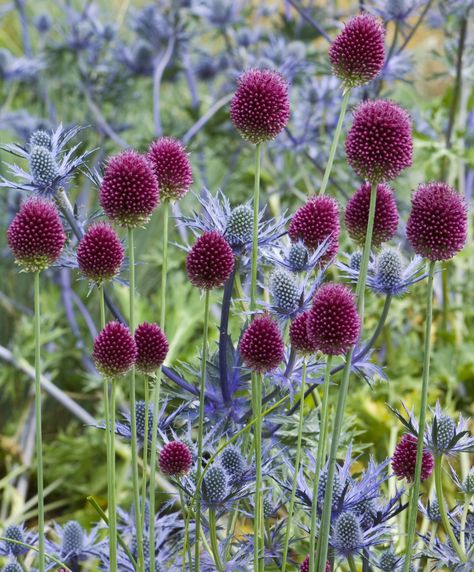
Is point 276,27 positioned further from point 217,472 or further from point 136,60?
point 217,472

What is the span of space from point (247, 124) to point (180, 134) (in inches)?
85.9

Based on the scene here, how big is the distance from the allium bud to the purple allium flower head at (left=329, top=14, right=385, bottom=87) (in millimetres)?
380

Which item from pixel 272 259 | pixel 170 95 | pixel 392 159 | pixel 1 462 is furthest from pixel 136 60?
pixel 392 159

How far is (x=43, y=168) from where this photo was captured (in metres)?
1.21

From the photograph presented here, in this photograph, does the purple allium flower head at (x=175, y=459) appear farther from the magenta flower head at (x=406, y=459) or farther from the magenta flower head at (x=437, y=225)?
the magenta flower head at (x=437, y=225)

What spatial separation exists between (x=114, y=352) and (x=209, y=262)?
0.15 meters

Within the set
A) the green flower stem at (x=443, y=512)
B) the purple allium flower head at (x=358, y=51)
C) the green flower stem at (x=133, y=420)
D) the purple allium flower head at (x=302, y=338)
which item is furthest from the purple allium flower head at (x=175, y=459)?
the purple allium flower head at (x=358, y=51)

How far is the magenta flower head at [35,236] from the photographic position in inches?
40.1

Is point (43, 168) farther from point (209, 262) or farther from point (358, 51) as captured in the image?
point (358, 51)

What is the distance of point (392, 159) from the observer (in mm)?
974

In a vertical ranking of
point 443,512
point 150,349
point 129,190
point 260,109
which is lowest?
point 443,512

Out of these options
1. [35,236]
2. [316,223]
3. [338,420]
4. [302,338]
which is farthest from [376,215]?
[35,236]

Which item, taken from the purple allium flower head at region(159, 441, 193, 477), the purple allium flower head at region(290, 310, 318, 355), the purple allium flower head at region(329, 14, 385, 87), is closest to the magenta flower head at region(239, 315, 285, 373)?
the purple allium flower head at region(290, 310, 318, 355)

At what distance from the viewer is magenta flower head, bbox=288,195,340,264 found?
3.68ft
